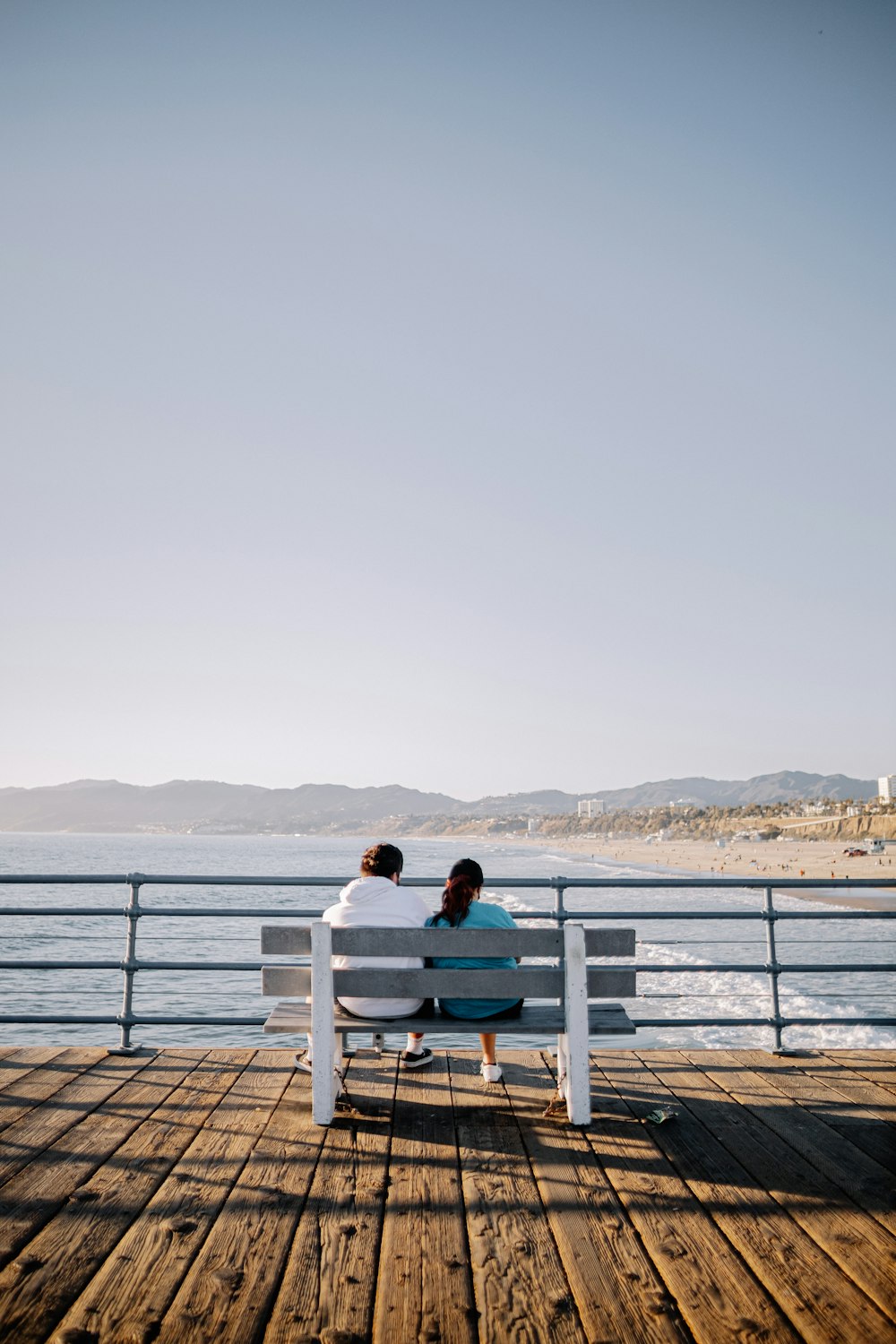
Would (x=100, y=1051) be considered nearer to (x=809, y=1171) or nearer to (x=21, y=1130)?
(x=21, y=1130)

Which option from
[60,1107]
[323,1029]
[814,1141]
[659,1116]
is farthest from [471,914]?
[60,1107]

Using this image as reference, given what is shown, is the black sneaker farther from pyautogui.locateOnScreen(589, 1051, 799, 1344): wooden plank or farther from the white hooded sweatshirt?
pyautogui.locateOnScreen(589, 1051, 799, 1344): wooden plank

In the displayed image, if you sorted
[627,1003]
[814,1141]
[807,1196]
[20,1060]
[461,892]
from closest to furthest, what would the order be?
[807,1196], [814,1141], [461,892], [20,1060], [627,1003]

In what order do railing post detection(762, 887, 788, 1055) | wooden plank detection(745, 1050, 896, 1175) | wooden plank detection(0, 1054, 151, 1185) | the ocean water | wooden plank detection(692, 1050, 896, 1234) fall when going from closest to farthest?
1. wooden plank detection(692, 1050, 896, 1234)
2. wooden plank detection(0, 1054, 151, 1185)
3. wooden plank detection(745, 1050, 896, 1175)
4. railing post detection(762, 887, 788, 1055)
5. the ocean water

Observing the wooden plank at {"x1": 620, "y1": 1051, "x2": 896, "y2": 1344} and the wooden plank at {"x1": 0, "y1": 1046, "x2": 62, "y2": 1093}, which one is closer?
the wooden plank at {"x1": 620, "y1": 1051, "x2": 896, "y2": 1344}

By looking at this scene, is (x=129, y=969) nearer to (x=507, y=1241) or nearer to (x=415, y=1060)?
(x=415, y=1060)

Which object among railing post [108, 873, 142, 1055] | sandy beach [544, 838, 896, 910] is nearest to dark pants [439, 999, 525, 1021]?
railing post [108, 873, 142, 1055]

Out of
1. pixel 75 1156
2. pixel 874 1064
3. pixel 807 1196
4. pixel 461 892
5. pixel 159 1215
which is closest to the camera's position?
pixel 159 1215

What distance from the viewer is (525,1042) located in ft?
40.8

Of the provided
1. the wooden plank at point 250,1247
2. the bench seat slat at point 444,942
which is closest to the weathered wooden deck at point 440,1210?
the wooden plank at point 250,1247

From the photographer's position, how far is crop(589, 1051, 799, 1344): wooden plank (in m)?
2.51

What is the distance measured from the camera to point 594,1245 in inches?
118

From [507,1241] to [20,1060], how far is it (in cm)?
366

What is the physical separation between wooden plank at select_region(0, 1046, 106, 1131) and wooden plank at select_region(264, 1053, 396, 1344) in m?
1.56
